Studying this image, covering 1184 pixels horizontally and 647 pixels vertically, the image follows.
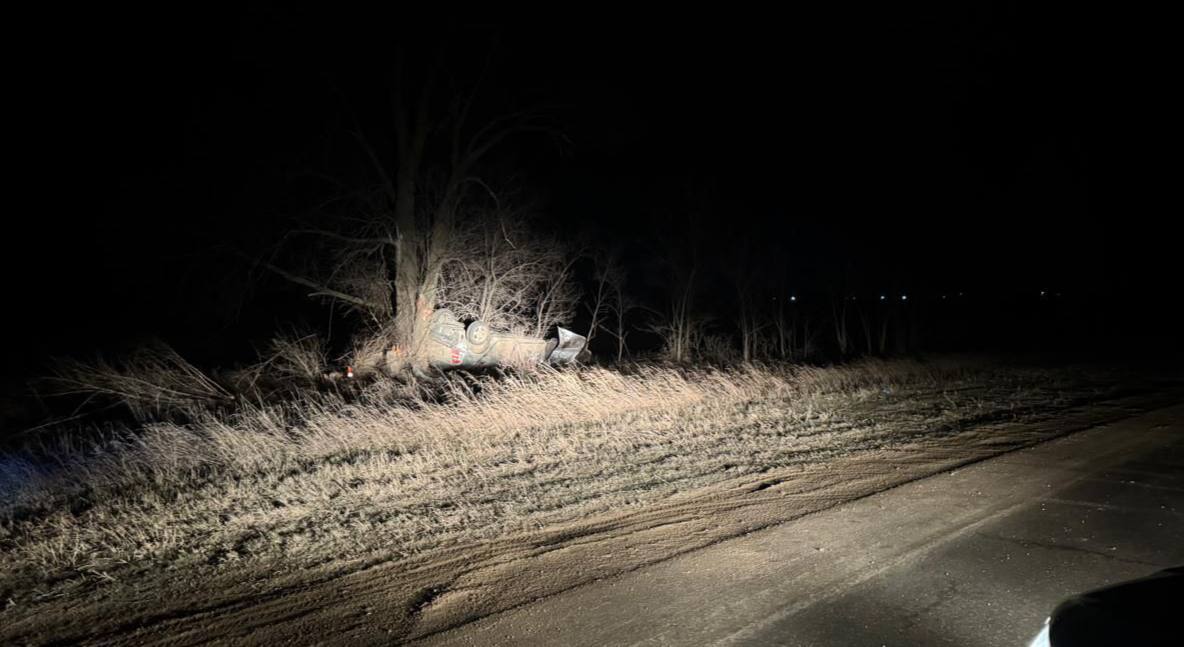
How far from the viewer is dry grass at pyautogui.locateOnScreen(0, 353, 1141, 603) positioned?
249 inches

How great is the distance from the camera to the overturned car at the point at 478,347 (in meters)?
20.6

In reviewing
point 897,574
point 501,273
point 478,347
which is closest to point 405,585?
point 897,574

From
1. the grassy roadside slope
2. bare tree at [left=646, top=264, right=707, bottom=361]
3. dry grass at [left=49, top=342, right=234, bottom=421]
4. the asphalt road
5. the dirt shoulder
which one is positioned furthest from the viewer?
bare tree at [left=646, top=264, right=707, bottom=361]

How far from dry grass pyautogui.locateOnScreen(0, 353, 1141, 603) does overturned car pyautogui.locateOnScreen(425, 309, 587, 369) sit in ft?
17.7

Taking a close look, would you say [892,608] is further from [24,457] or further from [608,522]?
[24,457]

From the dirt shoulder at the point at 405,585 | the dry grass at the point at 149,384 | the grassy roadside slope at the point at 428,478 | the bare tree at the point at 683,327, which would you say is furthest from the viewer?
the bare tree at the point at 683,327

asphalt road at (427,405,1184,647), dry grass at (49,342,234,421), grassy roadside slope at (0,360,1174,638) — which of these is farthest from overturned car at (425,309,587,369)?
asphalt road at (427,405,1184,647)

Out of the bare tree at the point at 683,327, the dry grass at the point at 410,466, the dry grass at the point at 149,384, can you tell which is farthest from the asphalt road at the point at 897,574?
the bare tree at the point at 683,327

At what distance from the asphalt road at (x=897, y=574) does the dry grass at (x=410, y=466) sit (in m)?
1.75

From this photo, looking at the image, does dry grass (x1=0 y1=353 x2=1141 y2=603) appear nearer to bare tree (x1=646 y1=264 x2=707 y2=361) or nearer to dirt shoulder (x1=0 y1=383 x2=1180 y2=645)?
dirt shoulder (x1=0 y1=383 x2=1180 y2=645)

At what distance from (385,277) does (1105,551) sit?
682 inches

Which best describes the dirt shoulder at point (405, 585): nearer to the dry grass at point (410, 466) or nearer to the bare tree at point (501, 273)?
the dry grass at point (410, 466)

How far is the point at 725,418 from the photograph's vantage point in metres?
12.4

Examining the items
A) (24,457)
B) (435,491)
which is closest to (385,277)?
(24,457)
